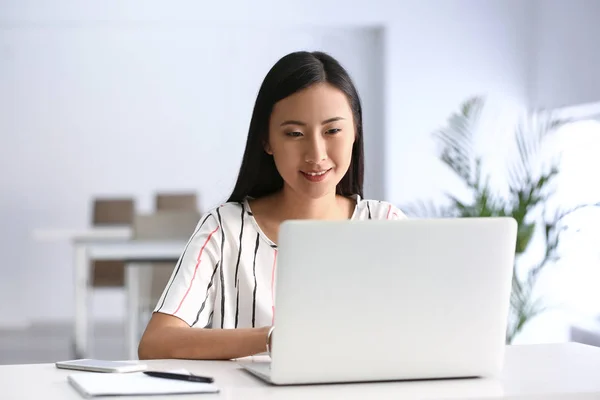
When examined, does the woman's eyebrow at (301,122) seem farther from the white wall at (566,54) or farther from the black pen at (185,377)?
the white wall at (566,54)

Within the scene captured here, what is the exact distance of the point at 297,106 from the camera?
5.98 feet

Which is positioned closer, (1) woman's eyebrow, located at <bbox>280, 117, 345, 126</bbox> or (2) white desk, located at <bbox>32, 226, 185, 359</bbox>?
(1) woman's eyebrow, located at <bbox>280, 117, 345, 126</bbox>

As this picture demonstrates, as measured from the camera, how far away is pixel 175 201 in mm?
6801

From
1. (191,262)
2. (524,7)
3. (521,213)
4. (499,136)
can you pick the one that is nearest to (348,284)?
(191,262)

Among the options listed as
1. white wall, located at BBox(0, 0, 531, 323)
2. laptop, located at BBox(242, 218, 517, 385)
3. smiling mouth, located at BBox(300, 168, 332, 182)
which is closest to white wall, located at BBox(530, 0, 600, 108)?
white wall, located at BBox(0, 0, 531, 323)

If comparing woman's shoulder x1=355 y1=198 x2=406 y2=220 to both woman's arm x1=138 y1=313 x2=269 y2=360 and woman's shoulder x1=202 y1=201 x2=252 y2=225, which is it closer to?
woman's shoulder x1=202 y1=201 x2=252 y2=225

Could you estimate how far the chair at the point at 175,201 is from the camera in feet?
22.1

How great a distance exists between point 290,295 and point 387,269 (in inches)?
5.5

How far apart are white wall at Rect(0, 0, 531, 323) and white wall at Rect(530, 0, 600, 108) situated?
0.28m

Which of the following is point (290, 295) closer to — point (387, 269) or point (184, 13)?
point (387, 269)

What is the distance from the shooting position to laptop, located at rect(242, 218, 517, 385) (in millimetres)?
1233

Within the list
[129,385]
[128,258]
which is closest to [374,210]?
[129,385]

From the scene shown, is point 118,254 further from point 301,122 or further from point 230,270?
point 301,122

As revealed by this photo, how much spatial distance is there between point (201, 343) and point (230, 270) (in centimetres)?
32
